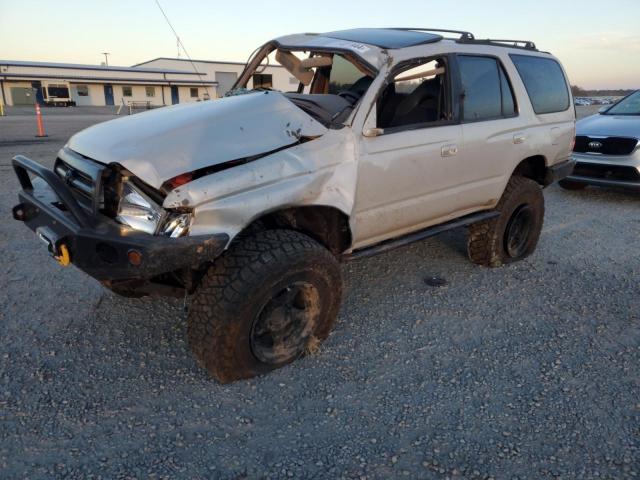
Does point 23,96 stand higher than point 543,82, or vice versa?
point 543,82

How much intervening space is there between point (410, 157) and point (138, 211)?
187cm

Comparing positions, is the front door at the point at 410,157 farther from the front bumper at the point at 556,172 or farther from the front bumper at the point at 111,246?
the front bumper at the point at 556,172

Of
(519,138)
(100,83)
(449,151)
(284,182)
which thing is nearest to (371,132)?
(284,182)

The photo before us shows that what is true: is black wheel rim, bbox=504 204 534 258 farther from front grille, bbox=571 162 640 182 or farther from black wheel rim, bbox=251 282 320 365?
front grille, bbox=571 162 640 182

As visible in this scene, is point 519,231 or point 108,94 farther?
point 108,94

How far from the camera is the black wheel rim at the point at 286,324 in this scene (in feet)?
9.61

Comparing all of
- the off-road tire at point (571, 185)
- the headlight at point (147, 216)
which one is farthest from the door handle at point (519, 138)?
the off-road tire at point (571, 185)

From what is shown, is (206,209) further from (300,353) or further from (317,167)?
(300,353)

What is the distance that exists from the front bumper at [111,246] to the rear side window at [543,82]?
11.3ft

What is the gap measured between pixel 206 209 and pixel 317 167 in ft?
2.54

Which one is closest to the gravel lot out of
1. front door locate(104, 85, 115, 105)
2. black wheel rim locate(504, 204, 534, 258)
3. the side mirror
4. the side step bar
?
black wheel rim locate(504, 204, 534, 258)

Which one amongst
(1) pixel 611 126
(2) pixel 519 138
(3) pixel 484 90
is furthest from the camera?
(1) pixel 611 126

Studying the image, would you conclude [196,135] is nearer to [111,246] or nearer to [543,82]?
[111,246]

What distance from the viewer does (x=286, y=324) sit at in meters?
3.03
